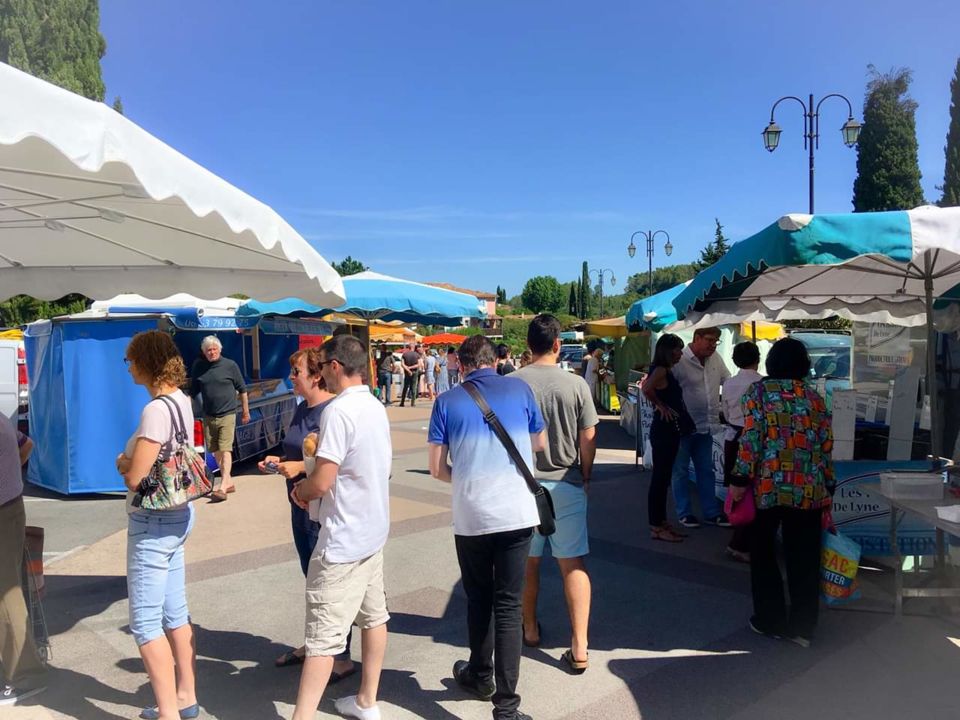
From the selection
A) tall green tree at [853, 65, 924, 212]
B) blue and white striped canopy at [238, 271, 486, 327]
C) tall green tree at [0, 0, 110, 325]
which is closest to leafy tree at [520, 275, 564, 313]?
tall green tree at [853, 65, 924, 212]

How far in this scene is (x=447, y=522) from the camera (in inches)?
271

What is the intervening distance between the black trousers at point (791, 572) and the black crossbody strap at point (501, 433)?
1.69 meters

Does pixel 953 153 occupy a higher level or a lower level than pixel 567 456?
higher

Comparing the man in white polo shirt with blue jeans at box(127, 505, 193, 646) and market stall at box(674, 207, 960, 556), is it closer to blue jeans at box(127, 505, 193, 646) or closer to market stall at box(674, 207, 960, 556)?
blue jeans at box(127, 505, 193, 646)

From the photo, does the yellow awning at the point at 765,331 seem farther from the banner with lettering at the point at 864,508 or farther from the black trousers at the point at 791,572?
the black trousers at the point at 791,572

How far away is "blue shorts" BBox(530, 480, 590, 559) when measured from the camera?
3584 mm

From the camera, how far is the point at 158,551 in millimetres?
3045

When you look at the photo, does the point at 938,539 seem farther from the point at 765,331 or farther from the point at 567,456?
the point at 765,331

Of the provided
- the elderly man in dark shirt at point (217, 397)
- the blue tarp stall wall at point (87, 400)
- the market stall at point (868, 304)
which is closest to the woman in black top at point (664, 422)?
the market stall at point (868, 304)

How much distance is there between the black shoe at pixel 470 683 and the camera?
10.9 feet


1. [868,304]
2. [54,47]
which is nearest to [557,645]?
[868,304]

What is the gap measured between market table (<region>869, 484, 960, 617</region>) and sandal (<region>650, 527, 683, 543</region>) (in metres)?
1.72

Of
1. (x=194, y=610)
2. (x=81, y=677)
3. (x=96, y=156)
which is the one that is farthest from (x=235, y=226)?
(x=194, y=610)

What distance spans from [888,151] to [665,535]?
153 feet
